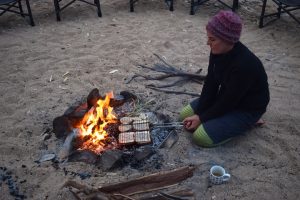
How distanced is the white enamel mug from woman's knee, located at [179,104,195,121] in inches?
35.1

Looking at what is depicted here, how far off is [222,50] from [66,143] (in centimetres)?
183

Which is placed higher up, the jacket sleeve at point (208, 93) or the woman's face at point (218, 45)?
the woman's face at point (218, 45)

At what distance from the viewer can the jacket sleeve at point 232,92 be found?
130 inches

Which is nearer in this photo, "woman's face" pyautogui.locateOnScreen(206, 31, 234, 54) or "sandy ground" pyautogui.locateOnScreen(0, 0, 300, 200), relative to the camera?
"woman's face" pyautogui.locateOnScreen(206, 31, 234, 54)

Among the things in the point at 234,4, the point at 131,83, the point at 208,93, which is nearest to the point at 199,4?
the point at 234,4

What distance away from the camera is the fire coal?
3.51 metres

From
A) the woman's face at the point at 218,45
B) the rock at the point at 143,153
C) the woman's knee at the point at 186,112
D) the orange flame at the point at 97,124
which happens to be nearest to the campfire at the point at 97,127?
the orange flame at the point at 97,124

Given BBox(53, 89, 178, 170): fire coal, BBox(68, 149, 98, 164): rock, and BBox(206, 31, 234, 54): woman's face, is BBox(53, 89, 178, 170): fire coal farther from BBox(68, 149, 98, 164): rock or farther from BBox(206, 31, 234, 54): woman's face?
BBox(206, 31, 234, 54): woman's face

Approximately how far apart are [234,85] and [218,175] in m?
0.87

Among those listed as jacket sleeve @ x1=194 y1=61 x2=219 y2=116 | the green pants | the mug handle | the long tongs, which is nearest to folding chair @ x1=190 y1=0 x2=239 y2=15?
jacket sleeve @ x1=194 y1=61 x2=219 y2=116

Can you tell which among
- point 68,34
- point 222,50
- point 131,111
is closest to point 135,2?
point 68,34

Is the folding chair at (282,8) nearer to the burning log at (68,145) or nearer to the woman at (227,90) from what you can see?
the woman at (227,90)

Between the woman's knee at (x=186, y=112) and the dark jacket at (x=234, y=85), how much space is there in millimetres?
159

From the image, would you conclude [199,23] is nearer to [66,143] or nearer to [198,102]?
[198,102]
